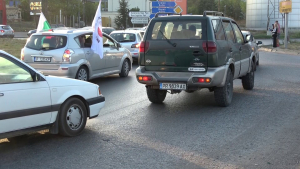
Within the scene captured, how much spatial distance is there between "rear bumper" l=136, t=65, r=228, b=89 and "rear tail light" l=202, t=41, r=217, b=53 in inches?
14.5

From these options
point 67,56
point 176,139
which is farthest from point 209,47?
point 67,56

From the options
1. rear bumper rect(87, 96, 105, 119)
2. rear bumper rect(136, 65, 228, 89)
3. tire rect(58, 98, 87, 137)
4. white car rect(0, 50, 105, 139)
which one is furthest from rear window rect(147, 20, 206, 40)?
tire rect(58, 98, 87, 137)

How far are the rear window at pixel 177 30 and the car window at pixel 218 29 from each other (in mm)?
375

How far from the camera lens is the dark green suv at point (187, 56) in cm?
843

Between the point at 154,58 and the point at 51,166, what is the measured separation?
4.15m

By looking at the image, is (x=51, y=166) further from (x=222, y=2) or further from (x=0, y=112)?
(x=222, y=2)

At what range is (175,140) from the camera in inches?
253

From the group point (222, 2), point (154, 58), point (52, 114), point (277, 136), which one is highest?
point (222, 2)

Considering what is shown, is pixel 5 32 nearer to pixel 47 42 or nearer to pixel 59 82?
pixel 47 42

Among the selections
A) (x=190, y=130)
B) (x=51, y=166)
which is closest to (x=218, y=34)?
(x=190, y=130)

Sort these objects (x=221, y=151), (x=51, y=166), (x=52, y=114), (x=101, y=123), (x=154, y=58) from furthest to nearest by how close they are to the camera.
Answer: (x=154, y=58) < (x=101, y=123) < (x=52, y=114) < (x=221, y=151) < (x=51, y=166)

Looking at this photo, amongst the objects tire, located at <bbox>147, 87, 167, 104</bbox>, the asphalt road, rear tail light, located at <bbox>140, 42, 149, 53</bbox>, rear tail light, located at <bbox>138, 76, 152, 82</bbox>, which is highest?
rear tail light, located at <bbox>140, 42, 149, 53</bbox>

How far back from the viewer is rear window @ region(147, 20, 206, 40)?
8625 millimetres

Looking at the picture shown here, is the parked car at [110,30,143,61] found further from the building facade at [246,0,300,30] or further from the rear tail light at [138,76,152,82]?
the building facade at [246,0,300,30]
